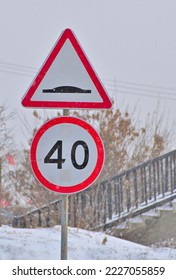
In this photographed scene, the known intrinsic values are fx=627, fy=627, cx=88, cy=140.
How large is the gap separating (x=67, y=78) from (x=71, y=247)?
4036 millimetres

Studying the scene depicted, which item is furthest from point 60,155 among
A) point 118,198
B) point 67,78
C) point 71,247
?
point 118,198

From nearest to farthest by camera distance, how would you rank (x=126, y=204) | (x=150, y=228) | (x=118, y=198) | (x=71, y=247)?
(x=71, y=247) → (x=150, y=228) → (x=118, y=198) → (x=126, y=204)

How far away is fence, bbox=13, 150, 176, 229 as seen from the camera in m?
12.9

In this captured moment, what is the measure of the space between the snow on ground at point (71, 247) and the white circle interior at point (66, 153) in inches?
115

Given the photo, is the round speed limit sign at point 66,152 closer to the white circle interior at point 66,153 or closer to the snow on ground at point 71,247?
the white circle interior at point 66,153

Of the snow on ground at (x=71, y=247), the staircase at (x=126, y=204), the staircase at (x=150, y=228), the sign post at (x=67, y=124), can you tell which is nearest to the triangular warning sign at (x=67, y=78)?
the sign post at (x=67, y=124)

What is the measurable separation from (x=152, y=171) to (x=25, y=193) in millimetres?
3873

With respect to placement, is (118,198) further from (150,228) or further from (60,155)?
(60,155)

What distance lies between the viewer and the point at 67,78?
19.0 feet

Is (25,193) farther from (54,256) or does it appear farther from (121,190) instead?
(54,256)

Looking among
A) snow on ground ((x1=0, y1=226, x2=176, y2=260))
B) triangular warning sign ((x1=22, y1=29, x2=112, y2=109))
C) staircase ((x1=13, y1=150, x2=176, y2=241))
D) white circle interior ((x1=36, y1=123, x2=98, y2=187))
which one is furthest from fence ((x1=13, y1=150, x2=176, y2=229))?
triangular warning sign ((x1=22, y1=29, x2=112, y2=109))

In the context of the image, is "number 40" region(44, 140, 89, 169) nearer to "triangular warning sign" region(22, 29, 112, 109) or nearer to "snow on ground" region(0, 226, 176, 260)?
"triangular warning sign" region(22, 29, 112, 109)

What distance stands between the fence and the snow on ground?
2.19 metres
